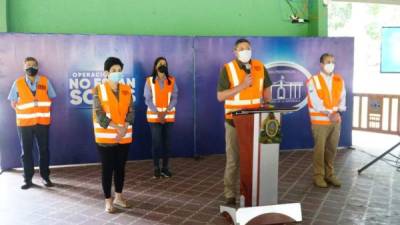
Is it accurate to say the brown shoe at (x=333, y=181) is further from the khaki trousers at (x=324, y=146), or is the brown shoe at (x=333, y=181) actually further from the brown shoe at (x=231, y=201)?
the brown shoe at (x=231, y=201)

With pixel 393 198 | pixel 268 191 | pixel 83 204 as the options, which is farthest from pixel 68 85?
pixel 393 198

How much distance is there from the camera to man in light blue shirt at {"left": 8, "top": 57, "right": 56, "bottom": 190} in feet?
17.5

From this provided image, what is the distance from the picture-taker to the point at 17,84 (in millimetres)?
5352

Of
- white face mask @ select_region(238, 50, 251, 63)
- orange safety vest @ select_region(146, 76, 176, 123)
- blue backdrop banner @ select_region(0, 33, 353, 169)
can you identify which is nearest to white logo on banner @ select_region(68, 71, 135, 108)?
blue backdrop banner @ select_region(0, 33, 353, 169)

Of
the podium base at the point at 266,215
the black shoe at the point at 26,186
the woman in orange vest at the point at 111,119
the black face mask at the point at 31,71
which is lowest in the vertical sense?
the black shoe at the point at 26,186

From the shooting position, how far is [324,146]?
5.27 meters

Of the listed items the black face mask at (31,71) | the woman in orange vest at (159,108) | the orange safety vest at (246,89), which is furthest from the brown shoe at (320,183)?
the black face mask at (31,71)

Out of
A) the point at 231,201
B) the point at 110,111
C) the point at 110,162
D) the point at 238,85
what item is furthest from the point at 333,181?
the point at 110,111

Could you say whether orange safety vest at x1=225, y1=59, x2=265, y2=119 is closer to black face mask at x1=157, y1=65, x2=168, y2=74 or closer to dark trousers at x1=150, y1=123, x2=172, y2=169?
black face mask at x1=157, y1=65, x2=168, y2=74

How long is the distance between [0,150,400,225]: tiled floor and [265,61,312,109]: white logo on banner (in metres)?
1.24

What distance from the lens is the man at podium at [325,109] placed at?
5.15 metres

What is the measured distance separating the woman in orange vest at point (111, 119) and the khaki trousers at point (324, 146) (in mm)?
2333

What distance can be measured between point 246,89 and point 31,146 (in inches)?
118

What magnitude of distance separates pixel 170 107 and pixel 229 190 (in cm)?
186
